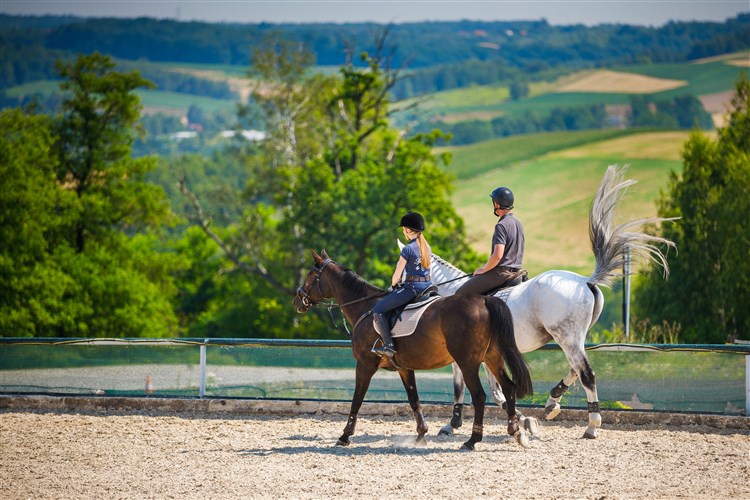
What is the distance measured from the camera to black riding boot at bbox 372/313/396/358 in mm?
10898

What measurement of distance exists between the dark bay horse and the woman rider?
0.21 m

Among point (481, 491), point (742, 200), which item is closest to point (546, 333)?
point (481, 491)

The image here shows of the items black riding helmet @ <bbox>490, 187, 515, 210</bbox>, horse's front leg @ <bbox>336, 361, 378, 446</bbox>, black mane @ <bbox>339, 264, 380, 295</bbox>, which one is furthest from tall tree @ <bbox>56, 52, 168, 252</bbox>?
black riding helmet @ <bbox>490, 187, 515, 210</bbox>

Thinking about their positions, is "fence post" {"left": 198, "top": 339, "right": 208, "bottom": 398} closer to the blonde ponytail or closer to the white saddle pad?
the white saddle pad

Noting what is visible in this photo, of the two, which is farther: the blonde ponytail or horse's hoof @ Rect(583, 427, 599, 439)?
horse's hoof @ Rect(583, 427, 599, 439)

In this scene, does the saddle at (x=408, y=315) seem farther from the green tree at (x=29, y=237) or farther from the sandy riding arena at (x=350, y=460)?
the green tree at (x=29, y=237)

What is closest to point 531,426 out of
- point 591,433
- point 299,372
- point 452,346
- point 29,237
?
point 591,433

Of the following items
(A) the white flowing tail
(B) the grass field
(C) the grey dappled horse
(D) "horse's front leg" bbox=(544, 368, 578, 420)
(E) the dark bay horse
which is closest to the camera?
(E) the dark bay horse

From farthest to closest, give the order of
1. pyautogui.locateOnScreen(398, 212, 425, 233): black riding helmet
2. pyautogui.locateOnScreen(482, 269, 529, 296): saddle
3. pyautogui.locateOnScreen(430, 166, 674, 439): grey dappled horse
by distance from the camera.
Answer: pyautogui.locateOnScreen(482, 269, 529, 296): saddle → pyautogui.locateOnScreen(430, 166, 674, 439): grey dappled horse → pyautogui.locateOnScreen(398, 212, 425, 233): black riding helmet

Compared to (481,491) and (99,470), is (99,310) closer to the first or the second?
(99,470)

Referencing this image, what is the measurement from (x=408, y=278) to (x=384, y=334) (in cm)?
71

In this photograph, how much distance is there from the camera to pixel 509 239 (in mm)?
11125

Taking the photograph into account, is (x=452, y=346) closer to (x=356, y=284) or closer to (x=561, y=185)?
(x=356, y=284)

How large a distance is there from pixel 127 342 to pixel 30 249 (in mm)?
25597
